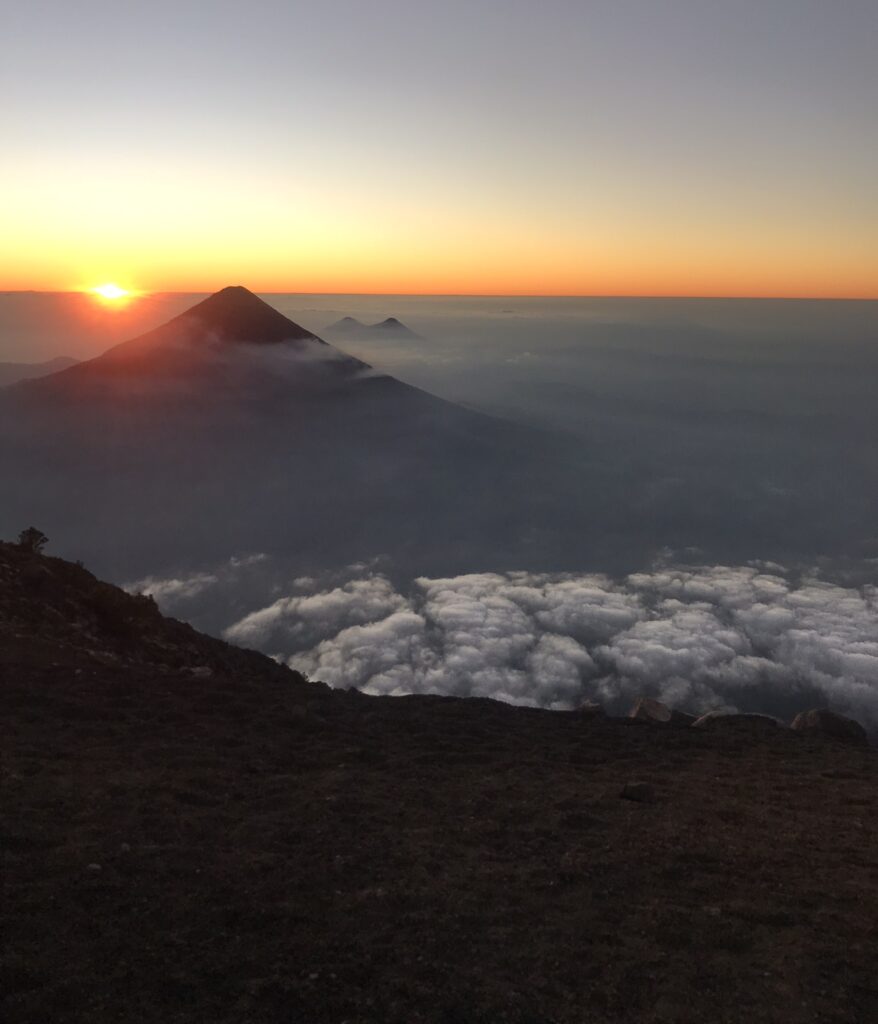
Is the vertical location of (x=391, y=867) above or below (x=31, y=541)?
below

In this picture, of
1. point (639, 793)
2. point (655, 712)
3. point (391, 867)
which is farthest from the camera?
point (655, 712)

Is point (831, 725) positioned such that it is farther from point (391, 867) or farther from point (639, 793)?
point (391, 867)

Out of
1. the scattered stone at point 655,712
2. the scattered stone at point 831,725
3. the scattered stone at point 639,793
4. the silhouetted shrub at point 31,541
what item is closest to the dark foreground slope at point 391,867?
the scattered stone at point 639,793

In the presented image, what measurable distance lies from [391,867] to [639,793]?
605 centimetres

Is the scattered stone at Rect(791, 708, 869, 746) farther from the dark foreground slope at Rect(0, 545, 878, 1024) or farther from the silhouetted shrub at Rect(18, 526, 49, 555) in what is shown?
the silhouetted shrub at Rect(18, 526, 49, 555)

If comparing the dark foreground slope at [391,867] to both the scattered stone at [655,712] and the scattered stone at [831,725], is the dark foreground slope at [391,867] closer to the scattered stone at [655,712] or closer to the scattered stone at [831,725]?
the scattered stone at [655,712]

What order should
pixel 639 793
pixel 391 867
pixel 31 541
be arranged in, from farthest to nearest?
pixel 31 541
pixel 639 793
pixel 391 867

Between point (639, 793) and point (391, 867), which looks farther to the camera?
point (639, 793)

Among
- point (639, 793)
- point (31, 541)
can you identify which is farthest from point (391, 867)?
point (31, 541)

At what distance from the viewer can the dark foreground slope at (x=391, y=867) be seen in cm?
760

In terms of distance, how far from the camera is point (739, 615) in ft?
364

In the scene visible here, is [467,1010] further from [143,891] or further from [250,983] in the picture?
[143,891]

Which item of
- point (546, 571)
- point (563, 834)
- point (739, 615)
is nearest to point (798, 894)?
point (563, 834)

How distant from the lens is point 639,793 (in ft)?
47.4
